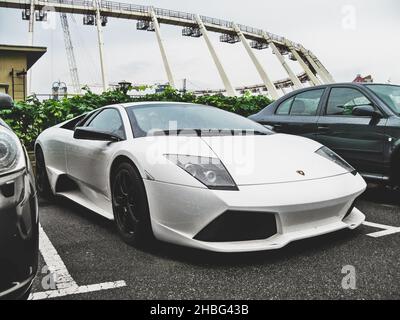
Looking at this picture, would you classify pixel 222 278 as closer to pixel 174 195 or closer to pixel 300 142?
pixel 174 195

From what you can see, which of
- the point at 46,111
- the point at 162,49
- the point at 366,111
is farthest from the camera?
the point at 162,49

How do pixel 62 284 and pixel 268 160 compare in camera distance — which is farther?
pixel 268 160

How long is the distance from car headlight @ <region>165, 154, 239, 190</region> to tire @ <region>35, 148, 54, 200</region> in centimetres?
244

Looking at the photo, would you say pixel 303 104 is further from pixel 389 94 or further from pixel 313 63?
pixel 313 63

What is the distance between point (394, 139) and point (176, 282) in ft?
8.80

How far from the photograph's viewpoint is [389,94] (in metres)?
4.41

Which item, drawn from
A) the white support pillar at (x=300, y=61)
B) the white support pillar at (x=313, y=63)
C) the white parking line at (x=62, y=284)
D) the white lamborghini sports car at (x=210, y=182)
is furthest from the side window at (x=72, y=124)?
the white support pillar at (x=313, y=63)

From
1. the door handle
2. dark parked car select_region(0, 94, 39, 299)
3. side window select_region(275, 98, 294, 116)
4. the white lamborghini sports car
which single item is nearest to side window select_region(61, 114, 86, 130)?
the white lamborghini sports car

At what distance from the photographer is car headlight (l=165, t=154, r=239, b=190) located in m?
2.50

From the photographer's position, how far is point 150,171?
107 inches

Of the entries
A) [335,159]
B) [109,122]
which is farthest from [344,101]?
[109,122]

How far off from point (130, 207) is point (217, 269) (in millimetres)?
796
